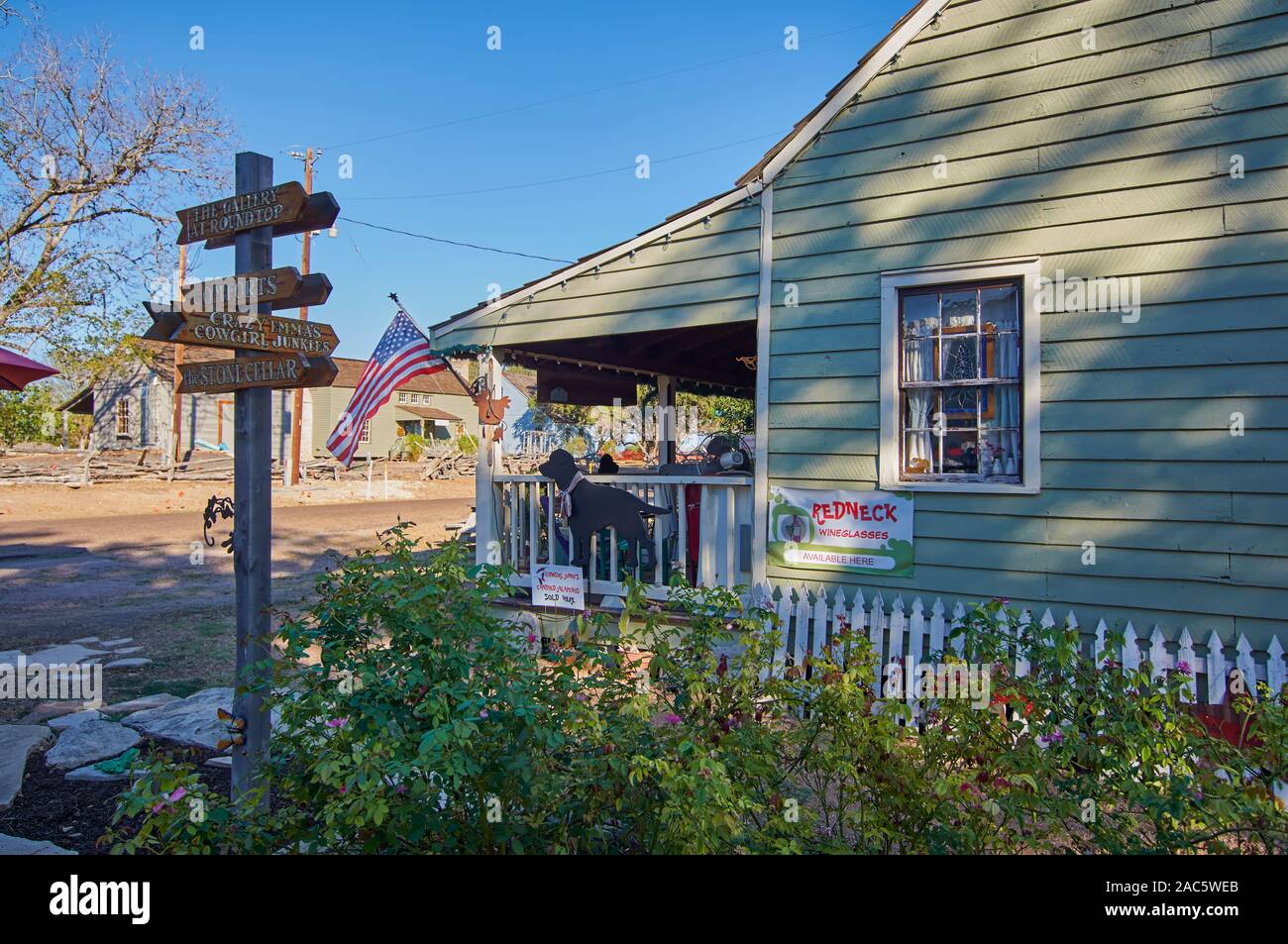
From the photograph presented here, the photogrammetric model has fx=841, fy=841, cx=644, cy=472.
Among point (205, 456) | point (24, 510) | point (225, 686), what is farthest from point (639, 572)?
point (205, 456)

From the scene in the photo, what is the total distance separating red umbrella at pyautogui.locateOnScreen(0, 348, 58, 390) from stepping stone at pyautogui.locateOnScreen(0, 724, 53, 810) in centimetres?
282

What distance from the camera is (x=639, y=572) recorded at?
7.49 meters

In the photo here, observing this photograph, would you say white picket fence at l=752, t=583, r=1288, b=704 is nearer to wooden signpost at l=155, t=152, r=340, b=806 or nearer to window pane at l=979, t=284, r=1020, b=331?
window pane at l=979, t=284, r=1020, b=331

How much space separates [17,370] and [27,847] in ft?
15.1

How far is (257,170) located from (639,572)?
4.48m

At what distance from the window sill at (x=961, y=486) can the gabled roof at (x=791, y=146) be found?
2557 millimetres

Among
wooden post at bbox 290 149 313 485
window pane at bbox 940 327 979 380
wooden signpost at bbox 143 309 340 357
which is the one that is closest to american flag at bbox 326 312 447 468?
wooden signpost at bbox 143 309 340 357

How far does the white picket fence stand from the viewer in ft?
15.7

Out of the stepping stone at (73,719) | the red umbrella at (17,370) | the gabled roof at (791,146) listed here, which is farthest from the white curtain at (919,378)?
the red umbrella at (17,370)

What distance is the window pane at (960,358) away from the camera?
5848mm

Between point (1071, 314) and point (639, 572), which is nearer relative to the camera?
point (1071, 314)

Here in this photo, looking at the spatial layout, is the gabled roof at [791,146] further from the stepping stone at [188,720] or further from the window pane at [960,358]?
the stepping stone at [188,720]

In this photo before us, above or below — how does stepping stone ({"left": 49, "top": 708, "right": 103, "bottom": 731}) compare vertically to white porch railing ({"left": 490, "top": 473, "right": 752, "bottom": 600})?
below
